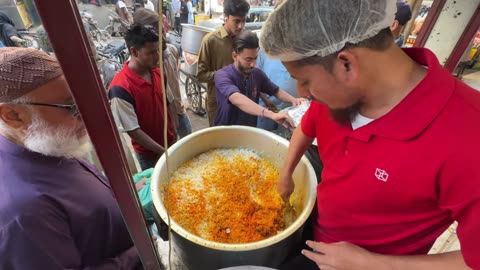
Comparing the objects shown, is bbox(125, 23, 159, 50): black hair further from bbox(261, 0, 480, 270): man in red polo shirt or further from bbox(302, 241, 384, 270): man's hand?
bbox(302, 241, 384, 270): man's hand

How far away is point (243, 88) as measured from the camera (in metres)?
2.35

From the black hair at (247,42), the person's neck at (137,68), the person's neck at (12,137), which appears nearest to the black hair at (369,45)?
the person's neck at (12,137)

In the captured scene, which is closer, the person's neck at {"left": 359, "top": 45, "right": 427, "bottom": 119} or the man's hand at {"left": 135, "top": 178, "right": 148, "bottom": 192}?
the person's neck at {"left": 359, "top": 45, "right": 427, "bottom": 119}

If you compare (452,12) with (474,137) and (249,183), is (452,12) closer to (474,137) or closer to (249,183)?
(474,137)

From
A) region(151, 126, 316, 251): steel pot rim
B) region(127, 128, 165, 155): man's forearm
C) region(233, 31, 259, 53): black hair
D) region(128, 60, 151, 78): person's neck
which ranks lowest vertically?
region(127, 128, 165, 155): man's forearm

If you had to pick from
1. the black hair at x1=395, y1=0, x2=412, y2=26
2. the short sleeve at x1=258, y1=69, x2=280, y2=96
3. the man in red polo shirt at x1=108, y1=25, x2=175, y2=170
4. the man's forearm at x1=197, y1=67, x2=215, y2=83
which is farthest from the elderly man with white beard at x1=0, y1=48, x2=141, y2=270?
the black hair at x1=395, y1=0, x2=412, y2=26

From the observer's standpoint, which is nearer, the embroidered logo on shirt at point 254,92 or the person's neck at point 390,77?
the person's neck at point 390,77

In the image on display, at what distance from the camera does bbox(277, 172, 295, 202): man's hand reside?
1.55 metres

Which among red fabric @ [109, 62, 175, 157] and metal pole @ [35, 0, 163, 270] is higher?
metal pole @ [35, 0, 163, 270]

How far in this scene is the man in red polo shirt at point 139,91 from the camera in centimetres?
181

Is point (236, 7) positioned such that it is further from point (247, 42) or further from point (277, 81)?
point (277, 81)

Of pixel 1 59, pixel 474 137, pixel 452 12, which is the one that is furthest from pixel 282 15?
pixel 452 12

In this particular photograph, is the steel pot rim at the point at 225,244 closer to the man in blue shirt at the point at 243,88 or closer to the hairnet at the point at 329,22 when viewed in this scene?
the man in blue shirt at the point at 243,88

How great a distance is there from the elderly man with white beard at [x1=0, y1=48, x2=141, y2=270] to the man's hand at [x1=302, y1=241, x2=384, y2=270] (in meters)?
0.90
